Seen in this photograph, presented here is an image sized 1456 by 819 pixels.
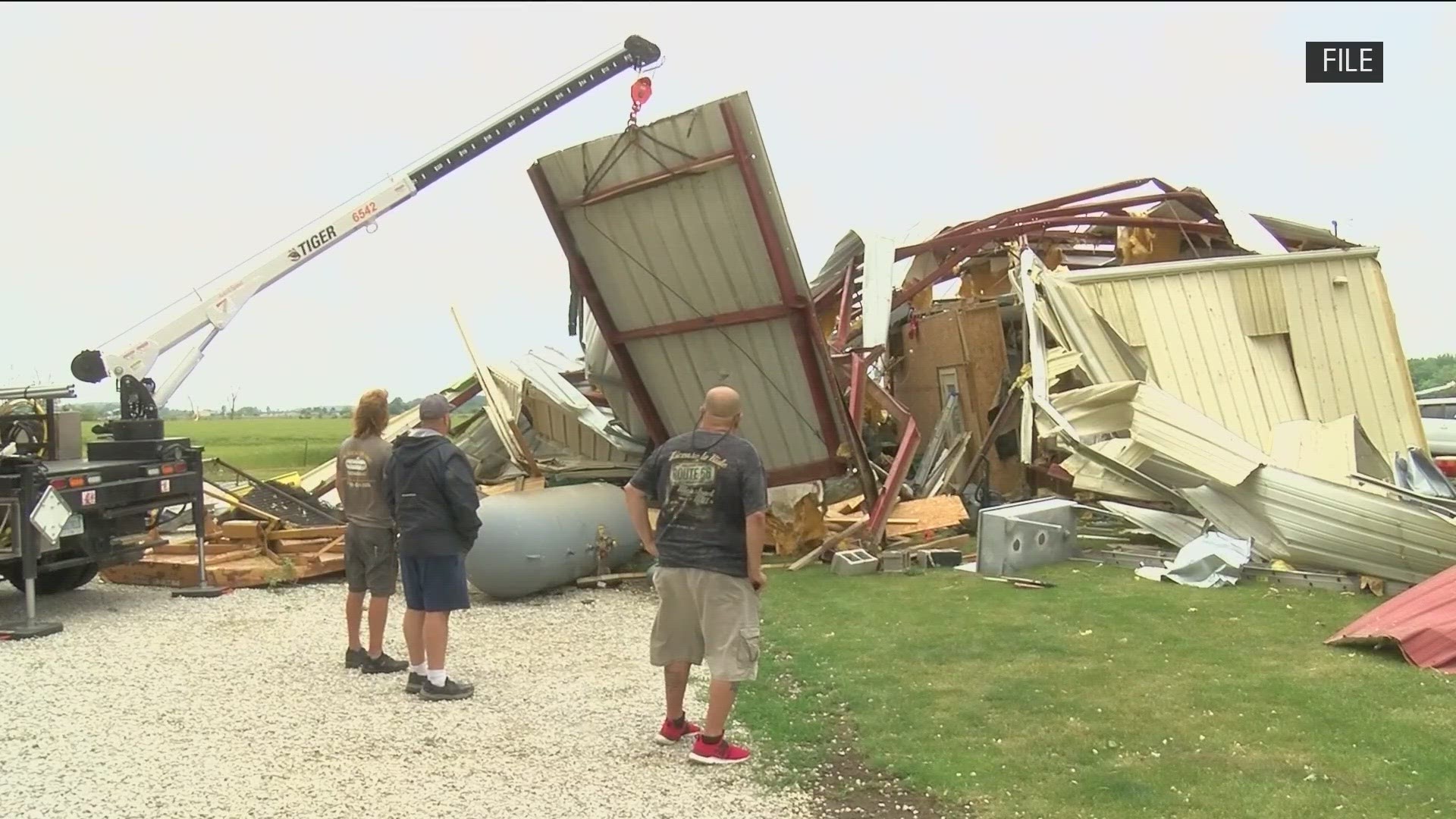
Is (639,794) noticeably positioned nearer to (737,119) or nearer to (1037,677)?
(1037,677)

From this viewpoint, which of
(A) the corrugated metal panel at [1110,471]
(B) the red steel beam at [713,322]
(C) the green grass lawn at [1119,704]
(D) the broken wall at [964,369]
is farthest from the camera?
(D) the broken wall at [964,369]

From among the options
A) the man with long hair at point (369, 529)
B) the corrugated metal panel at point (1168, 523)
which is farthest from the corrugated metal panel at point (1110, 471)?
the man with long hair at point (369, 529)

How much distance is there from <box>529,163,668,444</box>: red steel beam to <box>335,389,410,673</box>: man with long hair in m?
4.35

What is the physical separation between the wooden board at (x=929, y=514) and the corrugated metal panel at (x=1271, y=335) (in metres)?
2.59

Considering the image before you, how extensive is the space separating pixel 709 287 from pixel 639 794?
6.84 m

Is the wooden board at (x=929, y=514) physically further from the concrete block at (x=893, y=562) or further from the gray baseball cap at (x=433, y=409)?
the gray baseball cap at (x=433, y=409)

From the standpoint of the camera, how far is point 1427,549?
8.45m

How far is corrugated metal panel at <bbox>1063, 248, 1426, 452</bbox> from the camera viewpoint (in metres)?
11.6

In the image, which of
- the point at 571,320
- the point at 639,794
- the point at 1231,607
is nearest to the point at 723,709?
the point at 639,794

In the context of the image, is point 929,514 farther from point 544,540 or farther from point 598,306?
point 544,540

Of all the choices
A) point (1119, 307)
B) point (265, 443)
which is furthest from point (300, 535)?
point (265, 443)

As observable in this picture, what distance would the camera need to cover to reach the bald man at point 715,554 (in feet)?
16.2

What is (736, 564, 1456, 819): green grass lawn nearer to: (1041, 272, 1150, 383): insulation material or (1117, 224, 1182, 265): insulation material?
(1041, 272, 1150, 383): insulation material

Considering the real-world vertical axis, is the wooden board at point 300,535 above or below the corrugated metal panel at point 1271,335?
below
